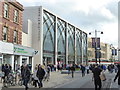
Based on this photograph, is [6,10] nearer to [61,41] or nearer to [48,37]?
[48,37]

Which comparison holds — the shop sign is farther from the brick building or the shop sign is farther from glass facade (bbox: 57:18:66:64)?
glass facade (bbox: 57:18:66:64)

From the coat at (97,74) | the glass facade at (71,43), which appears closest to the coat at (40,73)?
the coat at (97,74)

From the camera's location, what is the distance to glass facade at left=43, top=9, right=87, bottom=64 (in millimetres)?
45906

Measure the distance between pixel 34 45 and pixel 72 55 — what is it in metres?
24.0

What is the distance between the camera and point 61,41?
2192 inches

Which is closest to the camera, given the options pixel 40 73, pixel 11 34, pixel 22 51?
pixel 40 73

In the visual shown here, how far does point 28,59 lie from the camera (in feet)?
115

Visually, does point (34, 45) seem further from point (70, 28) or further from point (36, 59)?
point (70, 28)

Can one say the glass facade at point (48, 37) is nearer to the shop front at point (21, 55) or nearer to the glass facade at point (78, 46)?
the shop front at point (21, 55)

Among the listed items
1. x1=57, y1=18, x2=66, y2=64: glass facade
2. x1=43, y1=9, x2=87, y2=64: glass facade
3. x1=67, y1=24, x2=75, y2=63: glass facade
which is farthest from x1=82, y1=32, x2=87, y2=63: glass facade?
x1=57, y1=18, x2=66, y2=64: glass facade

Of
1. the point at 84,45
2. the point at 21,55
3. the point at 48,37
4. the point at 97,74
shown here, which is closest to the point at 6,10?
the point at 21,55

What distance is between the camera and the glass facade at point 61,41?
1807 inches

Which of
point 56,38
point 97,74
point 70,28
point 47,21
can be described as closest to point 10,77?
point 97,74

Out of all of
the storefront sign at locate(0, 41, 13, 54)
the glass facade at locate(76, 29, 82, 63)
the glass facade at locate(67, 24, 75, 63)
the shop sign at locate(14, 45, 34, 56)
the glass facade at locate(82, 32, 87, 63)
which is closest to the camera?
the storefront sign at locate(0, 41, 13, 54)
